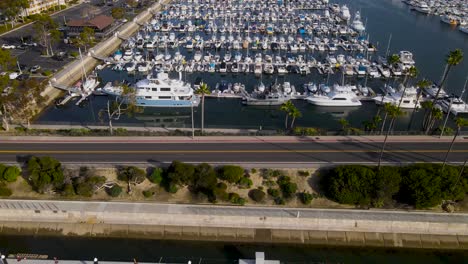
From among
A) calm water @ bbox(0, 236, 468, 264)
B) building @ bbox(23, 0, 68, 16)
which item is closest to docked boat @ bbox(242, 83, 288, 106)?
calm water @ bbox(0, 236, 468, 264)

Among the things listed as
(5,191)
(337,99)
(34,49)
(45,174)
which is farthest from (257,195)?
(34,49)

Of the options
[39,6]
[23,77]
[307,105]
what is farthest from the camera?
[39,6]

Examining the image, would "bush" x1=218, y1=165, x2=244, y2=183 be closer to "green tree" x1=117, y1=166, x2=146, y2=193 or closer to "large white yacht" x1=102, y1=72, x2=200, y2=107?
"green tree" x1=117, y1=166, x2=146, y2=193

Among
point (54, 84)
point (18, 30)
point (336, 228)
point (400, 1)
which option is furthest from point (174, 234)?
point (400, 1)

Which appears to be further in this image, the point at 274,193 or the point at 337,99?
the point at 337,99

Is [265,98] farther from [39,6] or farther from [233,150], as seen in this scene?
[39,6]

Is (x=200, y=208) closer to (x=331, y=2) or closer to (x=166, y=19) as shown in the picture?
(x=166, y=19)

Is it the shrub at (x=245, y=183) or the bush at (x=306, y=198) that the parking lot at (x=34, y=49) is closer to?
the shrub at (x=245, y=183)
